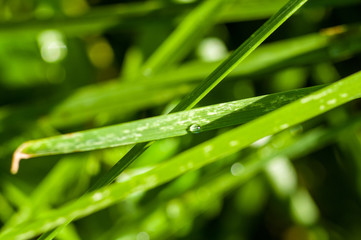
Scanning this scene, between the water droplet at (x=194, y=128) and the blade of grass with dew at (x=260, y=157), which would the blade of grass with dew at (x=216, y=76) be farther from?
the blade of grass with dew at (x=260, y=157)

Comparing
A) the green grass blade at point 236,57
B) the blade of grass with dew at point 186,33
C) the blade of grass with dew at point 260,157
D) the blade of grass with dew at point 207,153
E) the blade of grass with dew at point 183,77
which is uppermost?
the blade of grass with dew at point 186,33

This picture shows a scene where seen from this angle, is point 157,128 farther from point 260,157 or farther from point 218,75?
point 260,157

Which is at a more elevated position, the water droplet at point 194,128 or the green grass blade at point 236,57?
the green grass blade at point 236,57

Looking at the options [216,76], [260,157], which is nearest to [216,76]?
[216,76]

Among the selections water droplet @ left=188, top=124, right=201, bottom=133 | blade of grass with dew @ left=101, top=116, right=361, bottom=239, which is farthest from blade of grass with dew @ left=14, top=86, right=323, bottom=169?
blade of grass with dew @ left=101, top=116, right=361, bottom=239

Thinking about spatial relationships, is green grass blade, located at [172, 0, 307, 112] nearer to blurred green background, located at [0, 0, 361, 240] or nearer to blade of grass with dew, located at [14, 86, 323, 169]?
blade of grass with dew, located at [14, 86, 323, 169]

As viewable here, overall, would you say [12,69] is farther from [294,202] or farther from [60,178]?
[294,202]

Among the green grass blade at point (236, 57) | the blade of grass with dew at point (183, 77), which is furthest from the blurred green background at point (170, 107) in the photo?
the green grass blade at point (236, 57)
